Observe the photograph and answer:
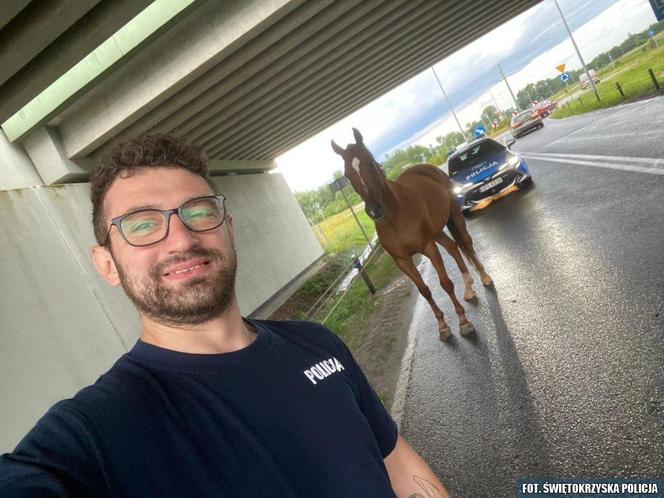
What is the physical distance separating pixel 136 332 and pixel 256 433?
7.13 m

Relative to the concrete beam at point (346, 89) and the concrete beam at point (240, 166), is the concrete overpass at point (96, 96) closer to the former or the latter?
the concrete beam at point (346, 89)

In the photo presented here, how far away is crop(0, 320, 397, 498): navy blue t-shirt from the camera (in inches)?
38.9

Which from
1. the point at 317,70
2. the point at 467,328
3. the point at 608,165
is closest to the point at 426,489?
the point at 467,328

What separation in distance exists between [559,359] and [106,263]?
3556mm

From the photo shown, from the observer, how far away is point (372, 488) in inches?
50.8

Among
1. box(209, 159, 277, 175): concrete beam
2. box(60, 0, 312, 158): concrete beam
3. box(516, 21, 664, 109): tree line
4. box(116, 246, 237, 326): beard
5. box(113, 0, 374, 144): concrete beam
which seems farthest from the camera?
box(516, 21, 664, 109): tree line

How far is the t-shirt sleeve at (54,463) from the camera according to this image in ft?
3.05

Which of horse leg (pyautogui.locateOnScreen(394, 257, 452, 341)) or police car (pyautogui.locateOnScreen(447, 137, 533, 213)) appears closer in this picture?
horse leg (pyautogui.locateOnScreen(394, 257, 452, 341))

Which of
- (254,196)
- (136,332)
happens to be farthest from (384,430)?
(254,196)

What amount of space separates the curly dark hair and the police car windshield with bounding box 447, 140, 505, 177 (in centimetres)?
1101

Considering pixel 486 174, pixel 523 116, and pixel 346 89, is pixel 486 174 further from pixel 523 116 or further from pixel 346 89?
pixel 523 116

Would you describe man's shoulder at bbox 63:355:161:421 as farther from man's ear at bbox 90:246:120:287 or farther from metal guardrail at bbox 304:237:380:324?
metal guardrail at bbox 304:237:380:324

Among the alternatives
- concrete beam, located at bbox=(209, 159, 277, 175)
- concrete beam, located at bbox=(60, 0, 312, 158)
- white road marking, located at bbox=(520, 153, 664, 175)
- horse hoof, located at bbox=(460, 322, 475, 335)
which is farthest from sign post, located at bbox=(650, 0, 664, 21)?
concrete beam, located at bbox=(209, 159, 277, 175)

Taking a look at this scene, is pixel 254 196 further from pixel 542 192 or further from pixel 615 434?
pixel 615 434
